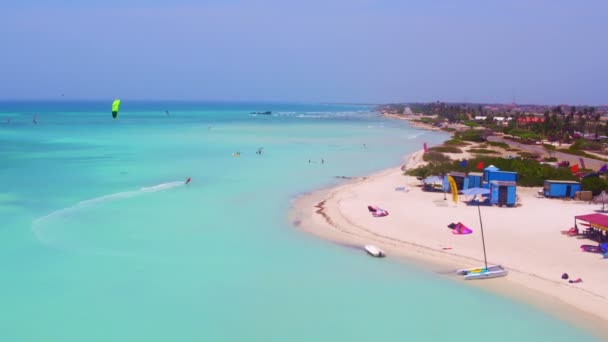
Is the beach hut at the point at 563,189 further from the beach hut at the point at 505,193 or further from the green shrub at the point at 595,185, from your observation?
the beach hut at the point at 505,193

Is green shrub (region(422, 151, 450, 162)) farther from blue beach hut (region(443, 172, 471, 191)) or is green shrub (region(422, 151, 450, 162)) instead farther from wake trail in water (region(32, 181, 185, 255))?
wake trail in water (region(32, 181, 185, 255))

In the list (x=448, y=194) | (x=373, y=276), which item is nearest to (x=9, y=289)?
(x=373, y=276)

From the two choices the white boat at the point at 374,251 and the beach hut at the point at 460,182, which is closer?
the white boat at the point at 374,251

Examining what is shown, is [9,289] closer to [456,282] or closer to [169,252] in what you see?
[169,252]

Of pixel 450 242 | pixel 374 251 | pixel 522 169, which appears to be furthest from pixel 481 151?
pixel 374 251

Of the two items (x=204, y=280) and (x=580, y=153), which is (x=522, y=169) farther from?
(x=204, y=280)

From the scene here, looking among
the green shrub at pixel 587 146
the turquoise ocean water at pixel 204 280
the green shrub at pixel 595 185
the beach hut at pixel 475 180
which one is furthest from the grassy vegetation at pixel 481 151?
the turquoise ocean water at pixel 204 280
